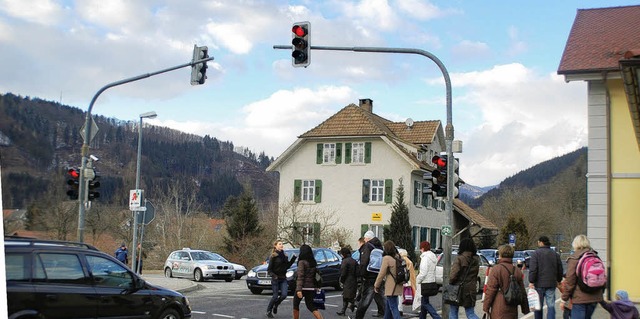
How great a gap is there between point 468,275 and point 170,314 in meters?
5.10

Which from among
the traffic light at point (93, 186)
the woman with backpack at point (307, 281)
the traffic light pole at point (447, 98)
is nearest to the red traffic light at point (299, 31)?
the traffic light pole at point (447, 98)

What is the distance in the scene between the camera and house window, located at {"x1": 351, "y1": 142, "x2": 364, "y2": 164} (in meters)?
51.2

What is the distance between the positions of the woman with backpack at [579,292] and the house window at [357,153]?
131ft

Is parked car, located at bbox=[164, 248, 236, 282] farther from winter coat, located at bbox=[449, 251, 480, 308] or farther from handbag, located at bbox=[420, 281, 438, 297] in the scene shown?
winter coat, located at bbox=[449, 251, 480, 308]

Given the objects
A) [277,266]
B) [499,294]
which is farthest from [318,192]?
[499,294]

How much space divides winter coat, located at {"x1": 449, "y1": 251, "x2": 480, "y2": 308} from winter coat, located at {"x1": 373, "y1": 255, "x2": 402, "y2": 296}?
1.94 m

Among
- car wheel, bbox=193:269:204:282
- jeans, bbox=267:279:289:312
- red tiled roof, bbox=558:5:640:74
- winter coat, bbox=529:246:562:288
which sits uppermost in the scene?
red tiled roof, bbox=558:5:640:74

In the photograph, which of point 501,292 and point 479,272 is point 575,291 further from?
point 479,272

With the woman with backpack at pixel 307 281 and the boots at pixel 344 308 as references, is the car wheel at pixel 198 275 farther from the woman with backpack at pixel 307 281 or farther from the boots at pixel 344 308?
the woman with backpack at pixel 307 281

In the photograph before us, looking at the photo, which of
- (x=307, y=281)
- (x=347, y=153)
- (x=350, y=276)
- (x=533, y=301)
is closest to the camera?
(x=533, y=301)

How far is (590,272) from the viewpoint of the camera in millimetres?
10828

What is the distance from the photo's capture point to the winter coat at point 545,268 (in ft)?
42.9

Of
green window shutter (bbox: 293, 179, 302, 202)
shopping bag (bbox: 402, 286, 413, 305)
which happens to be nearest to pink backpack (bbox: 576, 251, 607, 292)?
shopping bag (bbox: 402, 286, 413, 305)

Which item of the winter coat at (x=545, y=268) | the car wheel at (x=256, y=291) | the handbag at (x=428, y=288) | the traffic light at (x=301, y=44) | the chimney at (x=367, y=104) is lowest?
the car wheel at (x=256, y=291)
